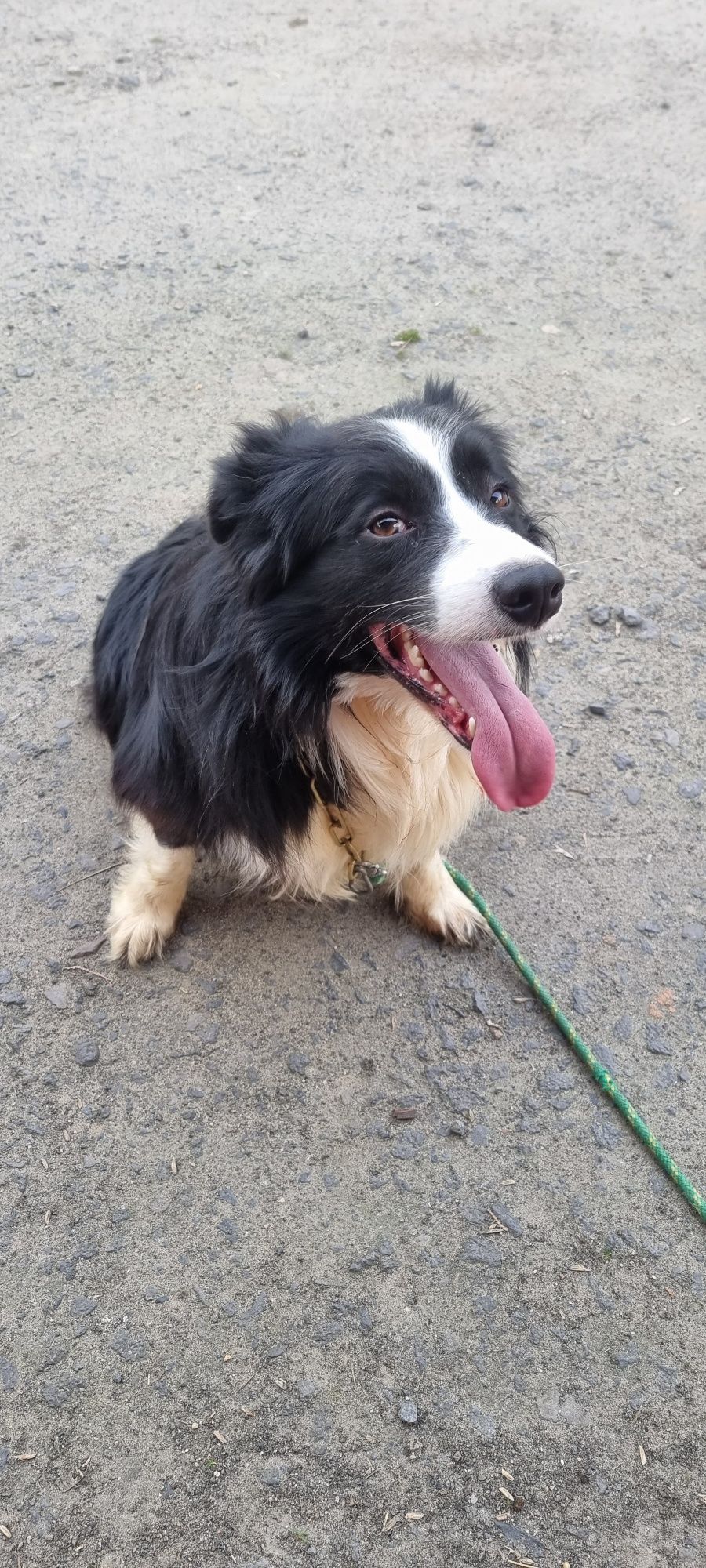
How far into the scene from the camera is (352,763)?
2.38m

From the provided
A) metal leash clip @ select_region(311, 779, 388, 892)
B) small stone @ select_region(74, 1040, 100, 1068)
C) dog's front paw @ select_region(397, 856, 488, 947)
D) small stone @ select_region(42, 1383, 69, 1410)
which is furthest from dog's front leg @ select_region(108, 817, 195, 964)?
small stone @ select_region(42, 1383, 69, 1410)

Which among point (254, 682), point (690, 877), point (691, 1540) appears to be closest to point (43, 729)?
point (254, 682)

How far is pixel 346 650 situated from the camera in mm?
2182

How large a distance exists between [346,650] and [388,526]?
257 millimetres

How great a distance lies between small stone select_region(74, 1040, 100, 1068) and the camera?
2.62 meters

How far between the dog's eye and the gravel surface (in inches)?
46.9

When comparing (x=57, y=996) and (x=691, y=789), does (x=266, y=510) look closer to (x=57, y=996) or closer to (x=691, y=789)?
(x=57, y=996)

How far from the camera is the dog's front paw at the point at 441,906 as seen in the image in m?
2.85

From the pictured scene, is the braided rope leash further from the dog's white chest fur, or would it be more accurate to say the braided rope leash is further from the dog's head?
the dog's head

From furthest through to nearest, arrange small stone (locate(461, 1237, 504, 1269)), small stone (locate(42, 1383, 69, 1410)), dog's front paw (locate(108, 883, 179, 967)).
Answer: dog's front paw (locate(108, 883, 179, 967))
small stone (locate(461, 1237, 504, 1269))
small stone (locate(42, 1383, 69, 1410))

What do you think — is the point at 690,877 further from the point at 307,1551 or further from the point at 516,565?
the point at 307,1551

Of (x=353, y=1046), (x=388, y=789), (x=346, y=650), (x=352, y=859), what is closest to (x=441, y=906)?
(x=352, y=859)

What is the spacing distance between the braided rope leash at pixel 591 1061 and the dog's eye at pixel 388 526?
1088 mm

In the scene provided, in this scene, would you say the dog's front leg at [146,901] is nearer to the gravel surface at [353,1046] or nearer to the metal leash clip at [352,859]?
the gravel surface at [353,1046]
